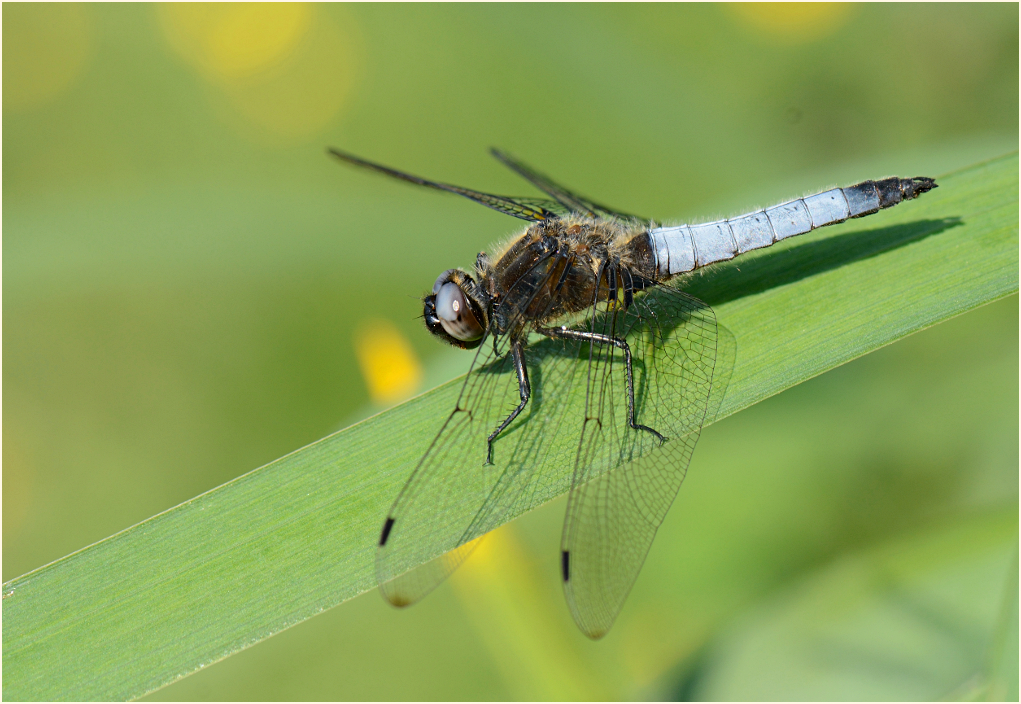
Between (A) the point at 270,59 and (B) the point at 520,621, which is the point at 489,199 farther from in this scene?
(A) the point at 270,59

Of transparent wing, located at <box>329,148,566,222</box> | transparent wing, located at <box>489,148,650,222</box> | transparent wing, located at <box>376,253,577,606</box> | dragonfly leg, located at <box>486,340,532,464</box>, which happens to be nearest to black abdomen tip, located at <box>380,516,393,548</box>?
transparent wing, located at <box>376,253,577,606</box>

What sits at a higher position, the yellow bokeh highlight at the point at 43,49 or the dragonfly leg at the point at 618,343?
the yellow bokeh highlight at the point at 43,49

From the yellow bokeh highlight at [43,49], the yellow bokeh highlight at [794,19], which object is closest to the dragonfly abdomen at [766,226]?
the yellow bokeh highlight at [794,19]

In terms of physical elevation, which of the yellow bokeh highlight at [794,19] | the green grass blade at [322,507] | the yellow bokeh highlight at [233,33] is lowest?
the green grass blade at [322,507]

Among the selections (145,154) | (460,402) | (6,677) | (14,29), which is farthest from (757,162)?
(14,29)

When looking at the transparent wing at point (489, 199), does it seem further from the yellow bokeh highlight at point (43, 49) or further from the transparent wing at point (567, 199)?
the yellow bokeh highlight at point (43, 49)

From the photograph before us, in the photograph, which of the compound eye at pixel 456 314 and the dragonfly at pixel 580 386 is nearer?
the dragonfly at pixel 580 386

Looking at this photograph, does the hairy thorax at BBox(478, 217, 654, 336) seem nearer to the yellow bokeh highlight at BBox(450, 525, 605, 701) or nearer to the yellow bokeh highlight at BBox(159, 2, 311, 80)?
the yellow bokeh highlight at BBox(450, 525, 605, 701)
